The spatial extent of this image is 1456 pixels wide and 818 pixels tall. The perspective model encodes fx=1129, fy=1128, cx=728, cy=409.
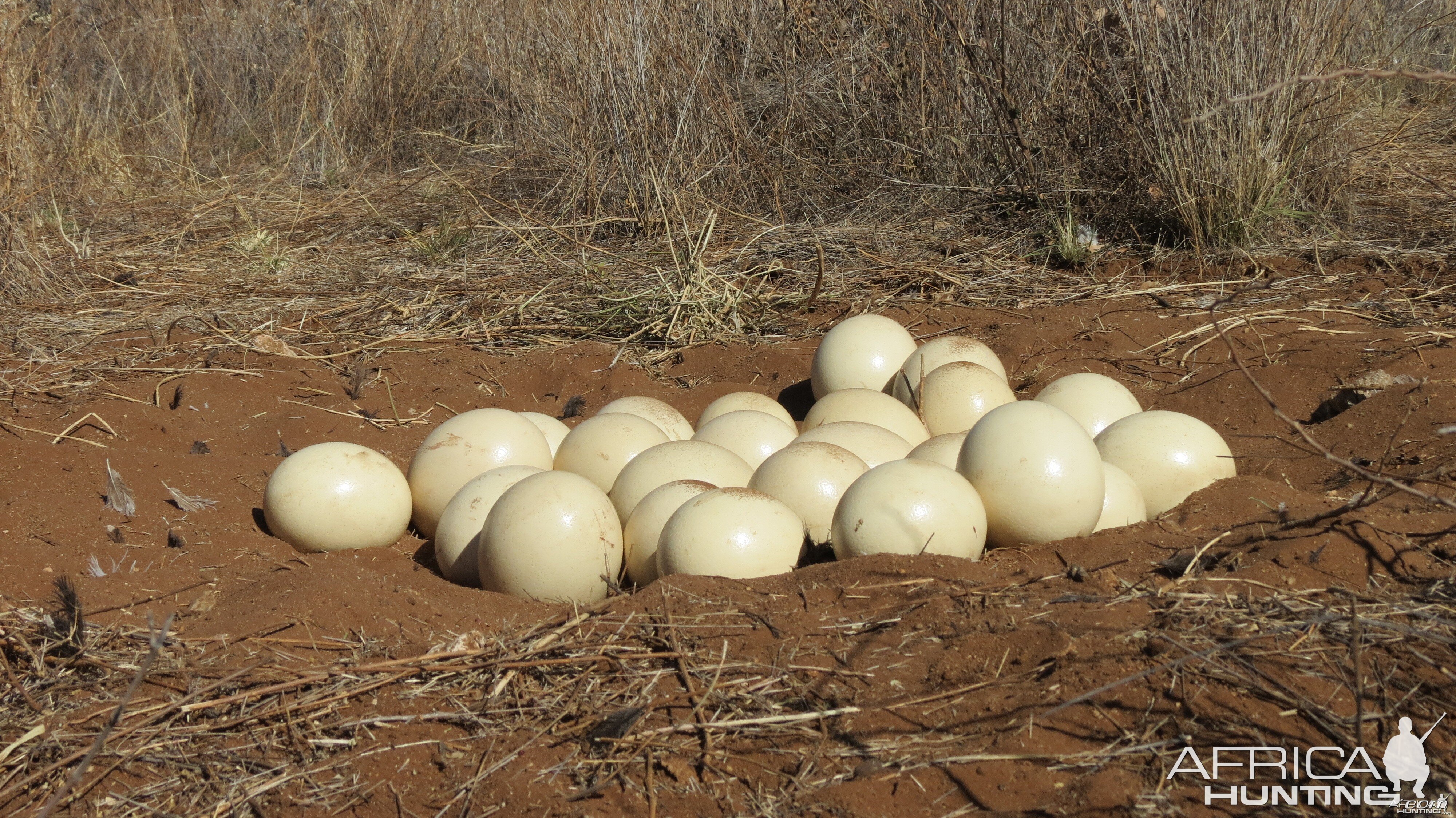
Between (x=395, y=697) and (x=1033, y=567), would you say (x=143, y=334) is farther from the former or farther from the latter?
(x=1033, y=567)

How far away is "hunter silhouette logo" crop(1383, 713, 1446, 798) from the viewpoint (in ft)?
6.07

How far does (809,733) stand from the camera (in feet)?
6.98

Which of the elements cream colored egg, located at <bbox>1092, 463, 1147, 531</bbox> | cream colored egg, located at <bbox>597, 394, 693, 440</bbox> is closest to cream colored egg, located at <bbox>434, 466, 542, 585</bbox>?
cream colored egg, located at <bbox>597, 394, 693, 440</bbox>

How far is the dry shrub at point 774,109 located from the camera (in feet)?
18.1

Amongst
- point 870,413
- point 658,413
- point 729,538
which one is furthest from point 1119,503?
point 658,413

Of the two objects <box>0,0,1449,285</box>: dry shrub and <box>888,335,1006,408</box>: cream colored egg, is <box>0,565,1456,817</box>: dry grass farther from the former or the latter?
<box>0,0,1449,285</box>: dry shrub

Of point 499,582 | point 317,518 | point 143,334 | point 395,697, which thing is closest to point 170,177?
point 143,334

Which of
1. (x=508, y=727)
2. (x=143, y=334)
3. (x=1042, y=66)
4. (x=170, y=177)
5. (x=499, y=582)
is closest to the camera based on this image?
(x=508, y=727)

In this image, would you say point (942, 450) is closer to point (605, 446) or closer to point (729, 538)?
point (729, 538)

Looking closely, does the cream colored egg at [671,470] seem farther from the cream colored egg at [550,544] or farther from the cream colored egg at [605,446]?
the cream colored egg at [550,544]

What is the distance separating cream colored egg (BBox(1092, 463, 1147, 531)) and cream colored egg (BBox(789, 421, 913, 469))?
62 cm

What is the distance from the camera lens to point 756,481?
3344 millimetres

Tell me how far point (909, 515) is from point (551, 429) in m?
1.58

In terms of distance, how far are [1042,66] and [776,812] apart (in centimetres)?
534
